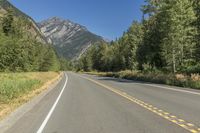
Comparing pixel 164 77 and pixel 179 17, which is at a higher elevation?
pixel 179 17

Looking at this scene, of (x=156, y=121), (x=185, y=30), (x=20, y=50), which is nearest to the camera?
(x=156, y=121)

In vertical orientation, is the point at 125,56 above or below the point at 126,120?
above

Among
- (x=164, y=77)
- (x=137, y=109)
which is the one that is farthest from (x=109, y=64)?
(x=137, y=109)

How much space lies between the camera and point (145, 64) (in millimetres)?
64688

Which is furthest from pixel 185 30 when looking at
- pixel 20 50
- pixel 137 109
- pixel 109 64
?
pixel 109 64

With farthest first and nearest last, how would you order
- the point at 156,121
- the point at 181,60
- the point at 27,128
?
1. the point at 181,60
2. the point at 156,121
3. the point at 27,128

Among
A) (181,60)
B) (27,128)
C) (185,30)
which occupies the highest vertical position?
(185,30)

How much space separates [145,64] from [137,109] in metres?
50.9

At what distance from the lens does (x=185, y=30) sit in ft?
153

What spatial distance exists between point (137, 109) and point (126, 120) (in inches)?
119

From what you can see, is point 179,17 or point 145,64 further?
point 145,64

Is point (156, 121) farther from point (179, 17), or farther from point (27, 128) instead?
point (179, 17)

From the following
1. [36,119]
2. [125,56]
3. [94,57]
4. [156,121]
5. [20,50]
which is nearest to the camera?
[156,121]

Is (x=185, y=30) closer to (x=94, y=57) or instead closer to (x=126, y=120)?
(x=126, y=120)
